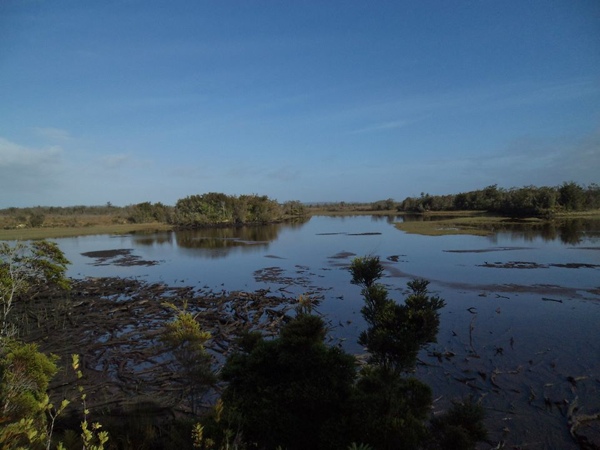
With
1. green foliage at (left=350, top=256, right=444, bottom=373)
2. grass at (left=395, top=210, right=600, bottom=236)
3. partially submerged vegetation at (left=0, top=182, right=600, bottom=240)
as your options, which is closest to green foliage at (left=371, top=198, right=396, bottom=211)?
partially submerged vegetation at (left=0, top=182, right=600, bottom=240)

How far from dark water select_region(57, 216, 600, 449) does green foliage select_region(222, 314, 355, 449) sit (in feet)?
18.1

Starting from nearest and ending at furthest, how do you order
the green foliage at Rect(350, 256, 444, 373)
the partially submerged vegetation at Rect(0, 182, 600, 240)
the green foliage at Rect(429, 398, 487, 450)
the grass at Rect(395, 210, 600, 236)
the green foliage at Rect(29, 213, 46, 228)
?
1. the green foliage at Rect(429, 398, 487, 450)
2. the green foliage at Rect(350, 256, 444, 373)
3. the grass at Rect(395, 210, 600, 236)
4. the partially submerged vegetation at Rect(0, 182, 600, 240)
5. the green foliage at Rect(29, 213, 46, 228)

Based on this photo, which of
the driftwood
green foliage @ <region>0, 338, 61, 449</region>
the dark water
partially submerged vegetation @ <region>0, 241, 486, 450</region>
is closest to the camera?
green foliage @ <region>0, 338, 61, 449</region>

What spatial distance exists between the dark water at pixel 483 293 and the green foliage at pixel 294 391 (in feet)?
18.1

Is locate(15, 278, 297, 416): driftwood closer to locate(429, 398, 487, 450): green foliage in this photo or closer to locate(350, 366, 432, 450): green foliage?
locate(350, 366, 432, 450): green foliage

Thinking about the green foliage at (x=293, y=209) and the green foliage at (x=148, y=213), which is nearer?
the green foliage at (x=148, y=213)

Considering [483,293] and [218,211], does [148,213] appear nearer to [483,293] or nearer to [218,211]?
[218,211]

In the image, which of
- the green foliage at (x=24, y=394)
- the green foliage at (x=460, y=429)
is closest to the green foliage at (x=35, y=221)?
the green foliage at (x=24, y=394)

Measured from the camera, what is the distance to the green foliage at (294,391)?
597cm

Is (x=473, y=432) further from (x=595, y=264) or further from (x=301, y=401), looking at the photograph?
(x=595, y=264)

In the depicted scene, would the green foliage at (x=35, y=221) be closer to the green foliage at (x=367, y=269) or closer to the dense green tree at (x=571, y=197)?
the green foliage at (x=367, y=269)

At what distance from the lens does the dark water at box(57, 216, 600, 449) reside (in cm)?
1047

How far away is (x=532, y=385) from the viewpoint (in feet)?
36.2

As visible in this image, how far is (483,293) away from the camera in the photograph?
70.9 feet
